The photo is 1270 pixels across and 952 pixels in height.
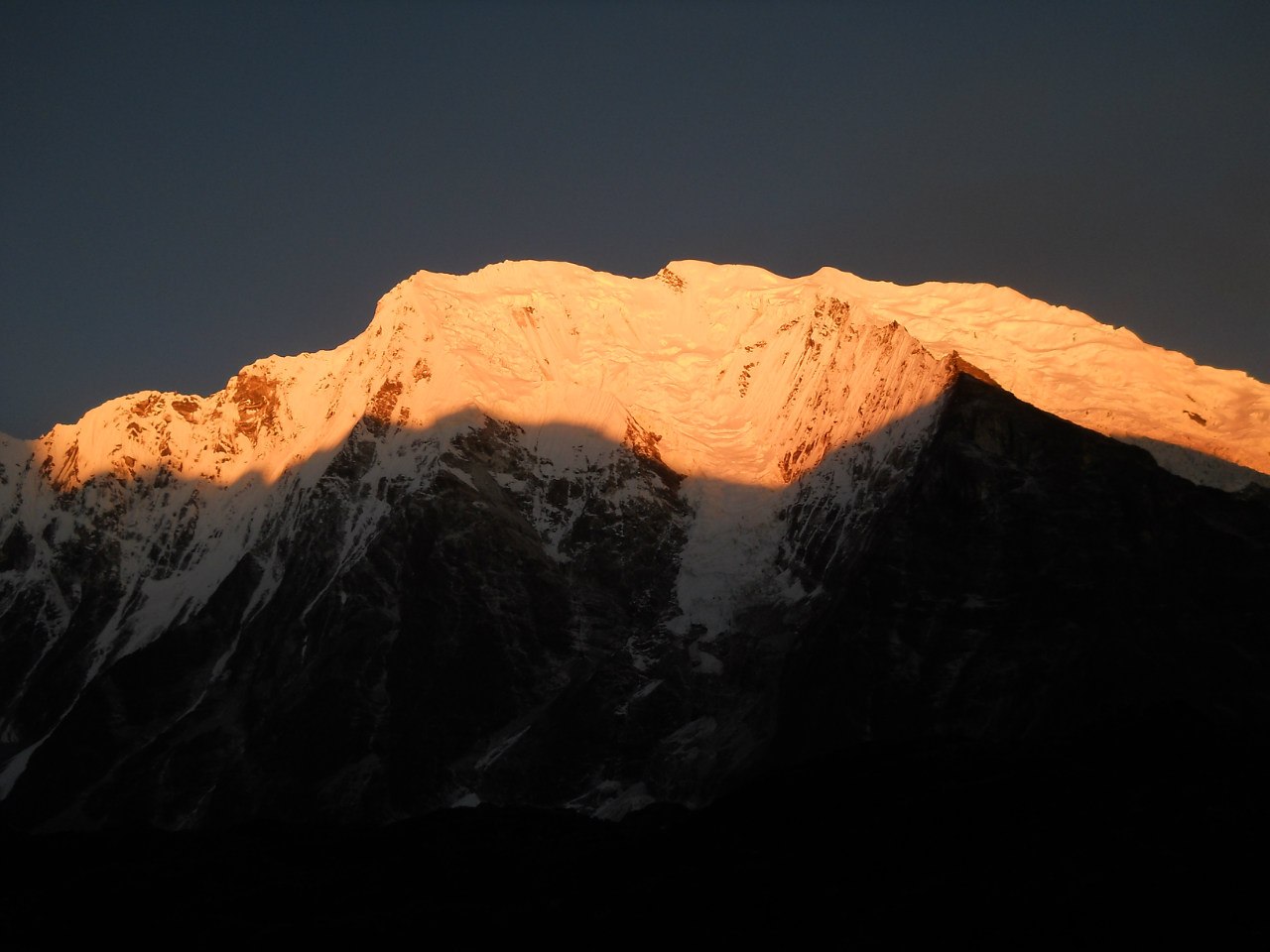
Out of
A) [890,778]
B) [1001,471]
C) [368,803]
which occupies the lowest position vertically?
[368,803]

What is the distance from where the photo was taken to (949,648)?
173500mm

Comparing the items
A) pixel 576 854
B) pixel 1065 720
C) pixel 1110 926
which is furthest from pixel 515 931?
pixel 1065 720

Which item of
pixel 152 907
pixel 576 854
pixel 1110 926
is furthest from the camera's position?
pixel 576 854

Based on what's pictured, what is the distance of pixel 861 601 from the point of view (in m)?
183

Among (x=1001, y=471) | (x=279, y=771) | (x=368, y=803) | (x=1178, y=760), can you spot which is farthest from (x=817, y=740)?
(x=1178, y=760)

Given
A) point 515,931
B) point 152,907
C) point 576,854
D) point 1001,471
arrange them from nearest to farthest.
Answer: point 515,931 → point 152,907 → point 576,854 → point 1001,471

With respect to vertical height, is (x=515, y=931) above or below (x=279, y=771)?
above

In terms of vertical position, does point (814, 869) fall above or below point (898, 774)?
below

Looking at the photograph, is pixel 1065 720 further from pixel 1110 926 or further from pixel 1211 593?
pixel 1110 926

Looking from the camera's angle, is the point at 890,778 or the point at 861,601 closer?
the point at 890,778

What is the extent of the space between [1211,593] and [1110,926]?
95.4 meters

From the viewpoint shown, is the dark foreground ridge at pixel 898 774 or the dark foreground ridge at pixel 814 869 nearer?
the dark foreground ridge at pixel 814 869

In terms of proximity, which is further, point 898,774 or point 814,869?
point 898,774

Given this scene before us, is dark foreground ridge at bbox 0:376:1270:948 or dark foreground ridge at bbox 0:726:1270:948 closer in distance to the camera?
dark foreground ridge at bbox 0:726:1270:948
